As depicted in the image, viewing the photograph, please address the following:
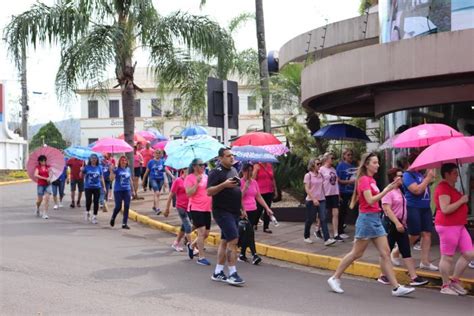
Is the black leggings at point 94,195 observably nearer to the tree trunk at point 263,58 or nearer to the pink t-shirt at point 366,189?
the tree trunk at point 263,58

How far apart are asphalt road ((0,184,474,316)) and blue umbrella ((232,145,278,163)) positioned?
1797 millimetres

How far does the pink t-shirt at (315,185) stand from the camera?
11023 millimetres

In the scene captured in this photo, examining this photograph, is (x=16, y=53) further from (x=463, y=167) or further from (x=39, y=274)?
(x=463, y=167)

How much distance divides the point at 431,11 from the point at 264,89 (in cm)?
697

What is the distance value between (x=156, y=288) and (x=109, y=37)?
10.6 m

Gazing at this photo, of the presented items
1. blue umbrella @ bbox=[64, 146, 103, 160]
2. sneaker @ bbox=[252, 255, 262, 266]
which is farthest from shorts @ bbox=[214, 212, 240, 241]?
blue umbrella @ bbox=[64, 146, 103, 160]

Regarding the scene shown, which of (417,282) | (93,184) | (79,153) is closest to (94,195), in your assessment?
(93,184)

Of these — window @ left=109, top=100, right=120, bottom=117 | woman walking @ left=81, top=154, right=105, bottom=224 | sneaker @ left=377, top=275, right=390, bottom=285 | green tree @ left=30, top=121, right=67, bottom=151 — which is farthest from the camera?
window @ left=109, top=100, right=120, bottom=117

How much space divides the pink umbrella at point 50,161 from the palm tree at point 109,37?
7.58 feet

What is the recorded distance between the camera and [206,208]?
9828 millimetres

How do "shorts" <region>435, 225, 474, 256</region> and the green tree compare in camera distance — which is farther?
the green tree

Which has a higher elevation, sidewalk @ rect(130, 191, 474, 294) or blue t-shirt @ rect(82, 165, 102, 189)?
blue t-shirt @ rect(82, 165, 102, 189)

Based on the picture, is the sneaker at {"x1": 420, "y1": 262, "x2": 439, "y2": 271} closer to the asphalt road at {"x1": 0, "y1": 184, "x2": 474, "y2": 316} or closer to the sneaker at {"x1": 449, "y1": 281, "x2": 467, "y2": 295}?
the asphalt road at {"x1": 0, "y1": 184, "x2": 474, "y2": 316}

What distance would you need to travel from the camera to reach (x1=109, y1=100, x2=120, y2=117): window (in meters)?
57.9
